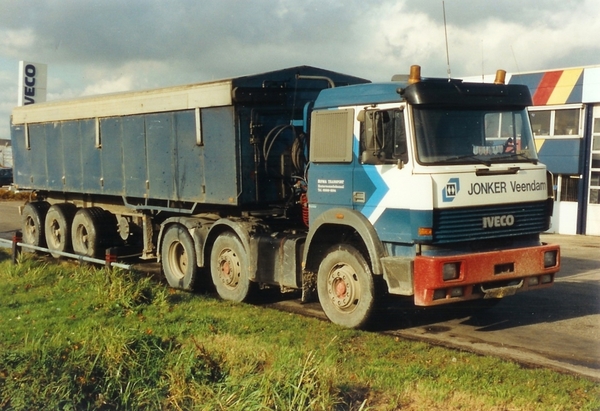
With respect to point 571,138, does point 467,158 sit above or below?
below

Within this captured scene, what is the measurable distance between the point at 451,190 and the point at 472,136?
80 cm

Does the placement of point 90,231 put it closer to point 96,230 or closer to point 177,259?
point 96,230

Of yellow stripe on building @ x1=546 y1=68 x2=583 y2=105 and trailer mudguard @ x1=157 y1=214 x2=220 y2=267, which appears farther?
yellow stripe on building @ x1=546 y1=68 x2=583 y2=105

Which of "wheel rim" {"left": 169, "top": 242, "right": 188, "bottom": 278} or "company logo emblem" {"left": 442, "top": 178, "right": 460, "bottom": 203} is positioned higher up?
"company logo emblem" {"left": 442, "top": 178, "right": 460, "bottom": 203}

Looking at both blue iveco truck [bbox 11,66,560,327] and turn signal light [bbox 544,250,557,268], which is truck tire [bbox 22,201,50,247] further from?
turn signal light [bbox 544,250,557,268]

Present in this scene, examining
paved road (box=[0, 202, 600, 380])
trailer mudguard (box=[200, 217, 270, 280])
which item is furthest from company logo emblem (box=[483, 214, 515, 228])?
trailer mudguard (box=[200, 217, 270, 280])

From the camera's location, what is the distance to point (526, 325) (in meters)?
9.05

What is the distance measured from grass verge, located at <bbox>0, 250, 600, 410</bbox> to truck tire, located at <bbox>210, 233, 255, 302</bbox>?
170 centimetres

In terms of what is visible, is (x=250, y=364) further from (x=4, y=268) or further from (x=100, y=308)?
(x=4, y=268)

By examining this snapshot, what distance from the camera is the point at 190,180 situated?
11508mm

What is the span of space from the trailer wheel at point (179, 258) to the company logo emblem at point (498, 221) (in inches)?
202

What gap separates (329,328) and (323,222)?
4.20 feet

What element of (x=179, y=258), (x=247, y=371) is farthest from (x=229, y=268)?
(x=247, y=371)

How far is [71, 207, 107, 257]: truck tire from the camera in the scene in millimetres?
14531
